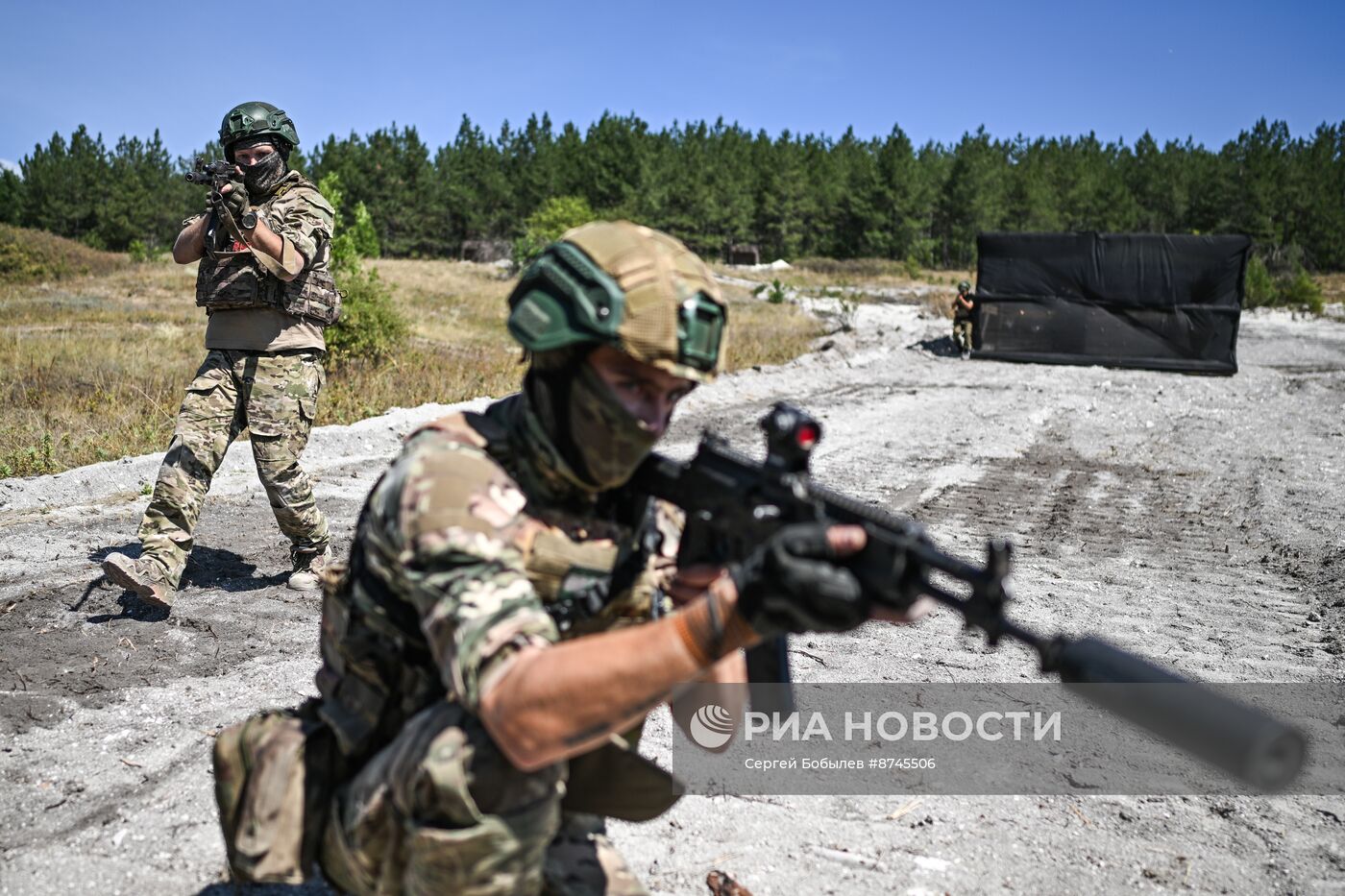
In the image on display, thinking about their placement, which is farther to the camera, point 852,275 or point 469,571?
point 852,275

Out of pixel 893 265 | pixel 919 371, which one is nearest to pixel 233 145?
pixel 919 371

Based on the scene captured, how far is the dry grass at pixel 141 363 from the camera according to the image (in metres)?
8.00

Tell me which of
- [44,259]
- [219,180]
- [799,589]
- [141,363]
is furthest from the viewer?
[44,259]

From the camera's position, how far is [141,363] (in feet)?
38.9

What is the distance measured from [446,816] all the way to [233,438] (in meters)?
3.75

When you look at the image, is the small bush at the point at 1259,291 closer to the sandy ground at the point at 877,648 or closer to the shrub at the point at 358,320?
the sandy ground at the point at 877,648

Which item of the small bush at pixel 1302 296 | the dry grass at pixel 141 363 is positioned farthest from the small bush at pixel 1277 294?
the dry grass at pixel 141 363

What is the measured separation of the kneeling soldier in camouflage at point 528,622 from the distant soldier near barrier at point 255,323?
9.81 feet

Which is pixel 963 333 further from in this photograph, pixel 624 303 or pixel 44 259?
pixel 44 259

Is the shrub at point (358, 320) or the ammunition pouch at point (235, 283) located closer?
the ammunition pouch at point (235, 283)

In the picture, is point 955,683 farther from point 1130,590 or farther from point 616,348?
point 616,348

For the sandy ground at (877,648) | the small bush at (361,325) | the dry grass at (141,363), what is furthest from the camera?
the small bush at (361,325)

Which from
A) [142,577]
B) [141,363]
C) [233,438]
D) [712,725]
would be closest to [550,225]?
[141,363]

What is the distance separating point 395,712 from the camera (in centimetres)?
201
